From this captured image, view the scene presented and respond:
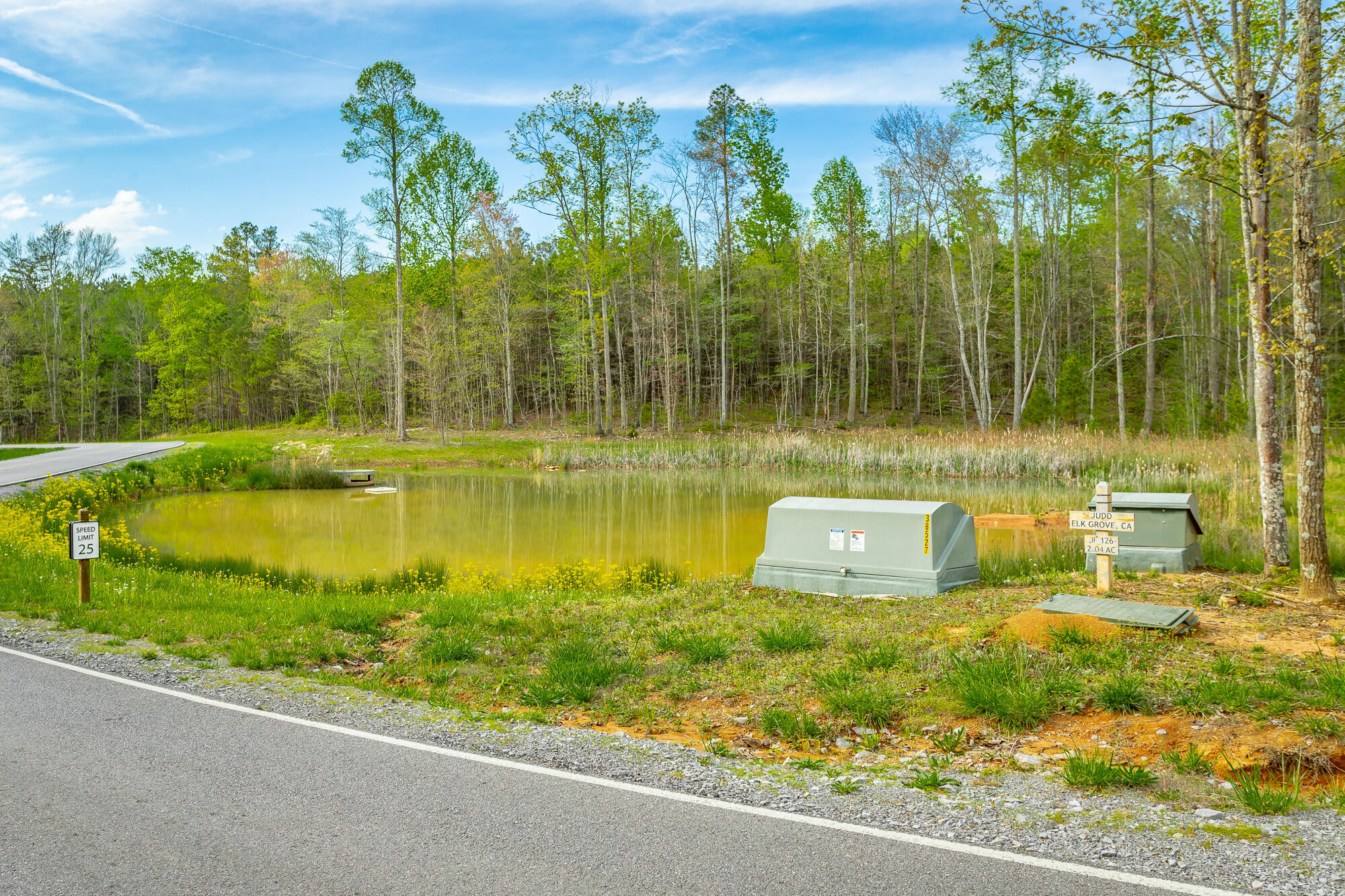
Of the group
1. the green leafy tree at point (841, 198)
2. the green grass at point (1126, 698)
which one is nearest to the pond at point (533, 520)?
the green grass at point (1126, 698)

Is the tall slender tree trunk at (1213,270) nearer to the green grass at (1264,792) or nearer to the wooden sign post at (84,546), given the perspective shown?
the green grass at (1264,792)

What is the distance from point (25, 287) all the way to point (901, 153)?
7105 centimetres

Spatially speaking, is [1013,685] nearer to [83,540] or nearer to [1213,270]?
[83,540]

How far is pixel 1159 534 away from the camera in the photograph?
10297 mm

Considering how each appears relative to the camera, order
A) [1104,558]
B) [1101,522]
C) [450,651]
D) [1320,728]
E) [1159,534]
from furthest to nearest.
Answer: [1159,534], [1104,558], [1101,522], [450,651], [1320,728]

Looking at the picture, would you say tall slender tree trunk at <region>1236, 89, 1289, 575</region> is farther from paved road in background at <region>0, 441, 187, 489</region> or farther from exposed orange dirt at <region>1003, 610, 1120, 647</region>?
paved road in background at <region>0, 441, 187, 489</region>

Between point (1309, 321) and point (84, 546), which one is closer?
point (1309, 321)

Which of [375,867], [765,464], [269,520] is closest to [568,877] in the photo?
[375,867]

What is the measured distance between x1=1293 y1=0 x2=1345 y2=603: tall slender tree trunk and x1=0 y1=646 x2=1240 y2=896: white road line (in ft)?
19.8

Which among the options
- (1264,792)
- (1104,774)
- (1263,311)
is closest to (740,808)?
(1104,774)

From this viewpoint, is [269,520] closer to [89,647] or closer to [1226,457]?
[89,647]

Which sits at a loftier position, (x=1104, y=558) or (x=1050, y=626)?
(x=1104, y=558)

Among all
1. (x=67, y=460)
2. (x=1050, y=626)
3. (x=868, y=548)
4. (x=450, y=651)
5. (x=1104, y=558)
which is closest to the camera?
(x=1050, y=626)

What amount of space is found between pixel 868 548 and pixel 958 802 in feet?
18.5
